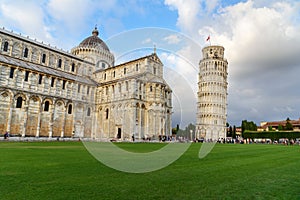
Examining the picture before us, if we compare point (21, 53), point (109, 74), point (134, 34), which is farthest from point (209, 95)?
point (134, 34)

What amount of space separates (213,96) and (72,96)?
178 feet

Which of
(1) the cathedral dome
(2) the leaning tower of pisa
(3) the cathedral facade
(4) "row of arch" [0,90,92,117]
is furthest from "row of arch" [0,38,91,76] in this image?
(2) the leaning tower of pisa

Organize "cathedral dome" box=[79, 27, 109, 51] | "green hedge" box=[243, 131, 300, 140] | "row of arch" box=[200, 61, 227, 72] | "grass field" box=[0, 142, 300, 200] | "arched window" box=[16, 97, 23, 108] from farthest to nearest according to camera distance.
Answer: "row of arch" box=[200, 61, 227, 72] < "cathedral dome" box=[79, 27, 109, 51] < "green hedge" box=[243, 131, 300, 140] < "arched window" box=[16, 97, 23, 108] < "grass field" box=[0, 142, 300, 200]

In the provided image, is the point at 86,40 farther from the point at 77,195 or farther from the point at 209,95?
the point at 77,195

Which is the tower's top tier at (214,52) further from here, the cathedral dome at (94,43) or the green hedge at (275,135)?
the cathedral dome at (94,43)

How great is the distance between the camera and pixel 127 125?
144ft

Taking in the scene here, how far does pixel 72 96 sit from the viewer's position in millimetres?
46375

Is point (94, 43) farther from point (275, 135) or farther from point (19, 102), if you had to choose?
point (275, 135)

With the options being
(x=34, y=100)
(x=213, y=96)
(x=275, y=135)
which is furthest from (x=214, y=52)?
(x=34, y=100)

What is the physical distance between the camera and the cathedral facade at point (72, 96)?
38.0 metres

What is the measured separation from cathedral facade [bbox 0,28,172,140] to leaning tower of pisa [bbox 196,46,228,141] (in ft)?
117

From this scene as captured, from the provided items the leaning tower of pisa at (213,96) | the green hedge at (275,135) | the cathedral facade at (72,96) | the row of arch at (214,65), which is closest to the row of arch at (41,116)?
the cathedral facade at (72,96)

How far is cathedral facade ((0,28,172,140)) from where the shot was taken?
38000 millimetres

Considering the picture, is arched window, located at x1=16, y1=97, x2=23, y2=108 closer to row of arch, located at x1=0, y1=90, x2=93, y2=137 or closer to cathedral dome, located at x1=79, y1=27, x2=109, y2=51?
row of arch, located at x1=0, y1=90, x2=93, y2=137
